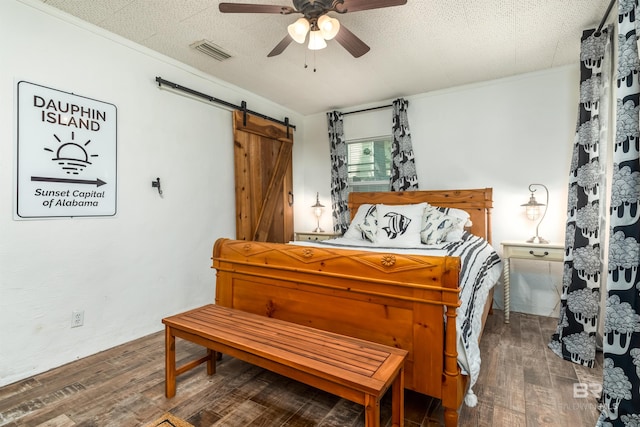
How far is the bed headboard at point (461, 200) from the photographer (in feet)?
10.6

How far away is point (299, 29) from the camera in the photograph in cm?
183

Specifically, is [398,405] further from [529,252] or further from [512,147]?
[512,147]

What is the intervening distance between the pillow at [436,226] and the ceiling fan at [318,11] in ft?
5.20

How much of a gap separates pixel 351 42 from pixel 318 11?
0.98 ft

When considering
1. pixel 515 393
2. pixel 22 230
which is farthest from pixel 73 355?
pixel 515 393

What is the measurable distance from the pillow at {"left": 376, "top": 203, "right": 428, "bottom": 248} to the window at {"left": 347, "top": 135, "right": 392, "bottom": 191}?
105 centimetres

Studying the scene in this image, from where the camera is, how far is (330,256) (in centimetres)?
174

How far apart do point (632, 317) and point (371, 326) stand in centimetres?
114

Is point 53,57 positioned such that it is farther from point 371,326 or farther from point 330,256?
point 371,326

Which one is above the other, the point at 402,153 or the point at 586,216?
the point at 402,153

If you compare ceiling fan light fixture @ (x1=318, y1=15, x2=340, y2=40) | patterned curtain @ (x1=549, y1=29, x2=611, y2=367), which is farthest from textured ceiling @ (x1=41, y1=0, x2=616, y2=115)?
ceiling fan light fixture @ (x1=318, y1=15, x2=340, y2=40)

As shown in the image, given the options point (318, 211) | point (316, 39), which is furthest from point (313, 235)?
point (316, 39)

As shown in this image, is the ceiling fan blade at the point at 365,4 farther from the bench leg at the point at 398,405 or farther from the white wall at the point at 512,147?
the white wall at the point at 512,147

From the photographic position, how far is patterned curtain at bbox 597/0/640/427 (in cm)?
136
